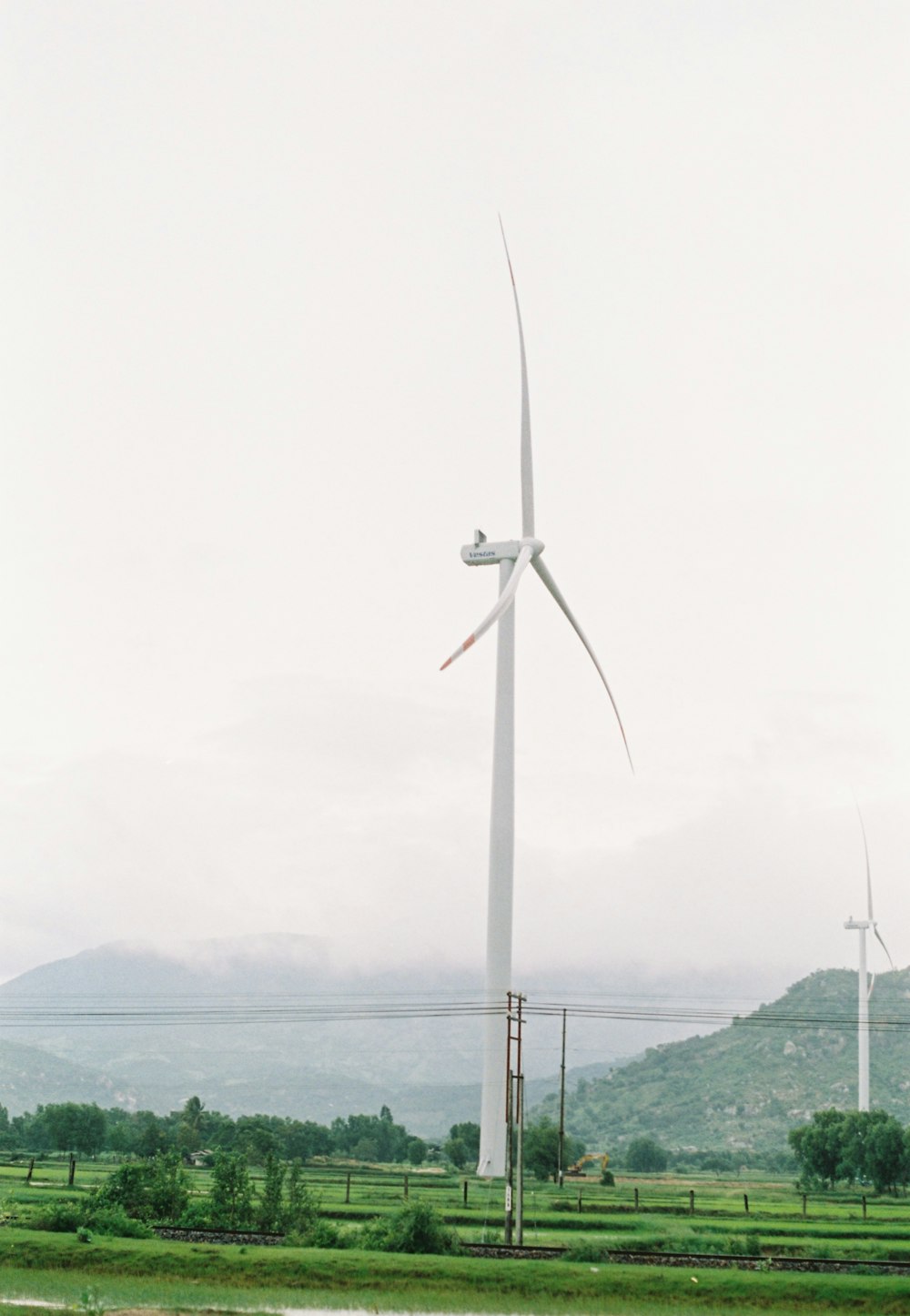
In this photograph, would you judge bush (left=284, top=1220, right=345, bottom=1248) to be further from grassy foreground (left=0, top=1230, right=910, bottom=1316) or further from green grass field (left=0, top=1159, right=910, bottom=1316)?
grassy foreground (left=0, top=1230, right=910, bottom=1316)

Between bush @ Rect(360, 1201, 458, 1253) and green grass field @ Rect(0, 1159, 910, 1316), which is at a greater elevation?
bush @ Rect(360, 1201, 458, 1253)

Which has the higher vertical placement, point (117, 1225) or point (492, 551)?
point (492, 551)

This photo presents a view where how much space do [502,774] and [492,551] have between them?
11608 millimetres

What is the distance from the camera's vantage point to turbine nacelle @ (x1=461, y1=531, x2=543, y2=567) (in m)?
65.8

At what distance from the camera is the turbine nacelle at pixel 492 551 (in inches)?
2591

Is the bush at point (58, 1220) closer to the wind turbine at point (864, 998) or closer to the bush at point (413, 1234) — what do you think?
the bush at point (413, 1234)

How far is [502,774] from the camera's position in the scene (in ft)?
199

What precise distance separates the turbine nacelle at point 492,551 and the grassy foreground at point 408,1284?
32891 millimetres

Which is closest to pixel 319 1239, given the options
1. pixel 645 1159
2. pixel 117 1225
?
pixel 117 1225

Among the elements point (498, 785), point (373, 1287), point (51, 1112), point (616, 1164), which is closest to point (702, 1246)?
point (373, 1287)

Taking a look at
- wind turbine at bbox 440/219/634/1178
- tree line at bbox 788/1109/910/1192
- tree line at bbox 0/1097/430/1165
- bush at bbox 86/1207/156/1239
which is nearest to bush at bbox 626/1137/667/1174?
tree line at bbox 0/1097/430/1165

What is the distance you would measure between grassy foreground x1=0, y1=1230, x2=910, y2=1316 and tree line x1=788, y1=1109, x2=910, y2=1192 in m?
51.2

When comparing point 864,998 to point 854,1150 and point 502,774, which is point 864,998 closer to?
point 854,1150

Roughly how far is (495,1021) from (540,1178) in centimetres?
3359
